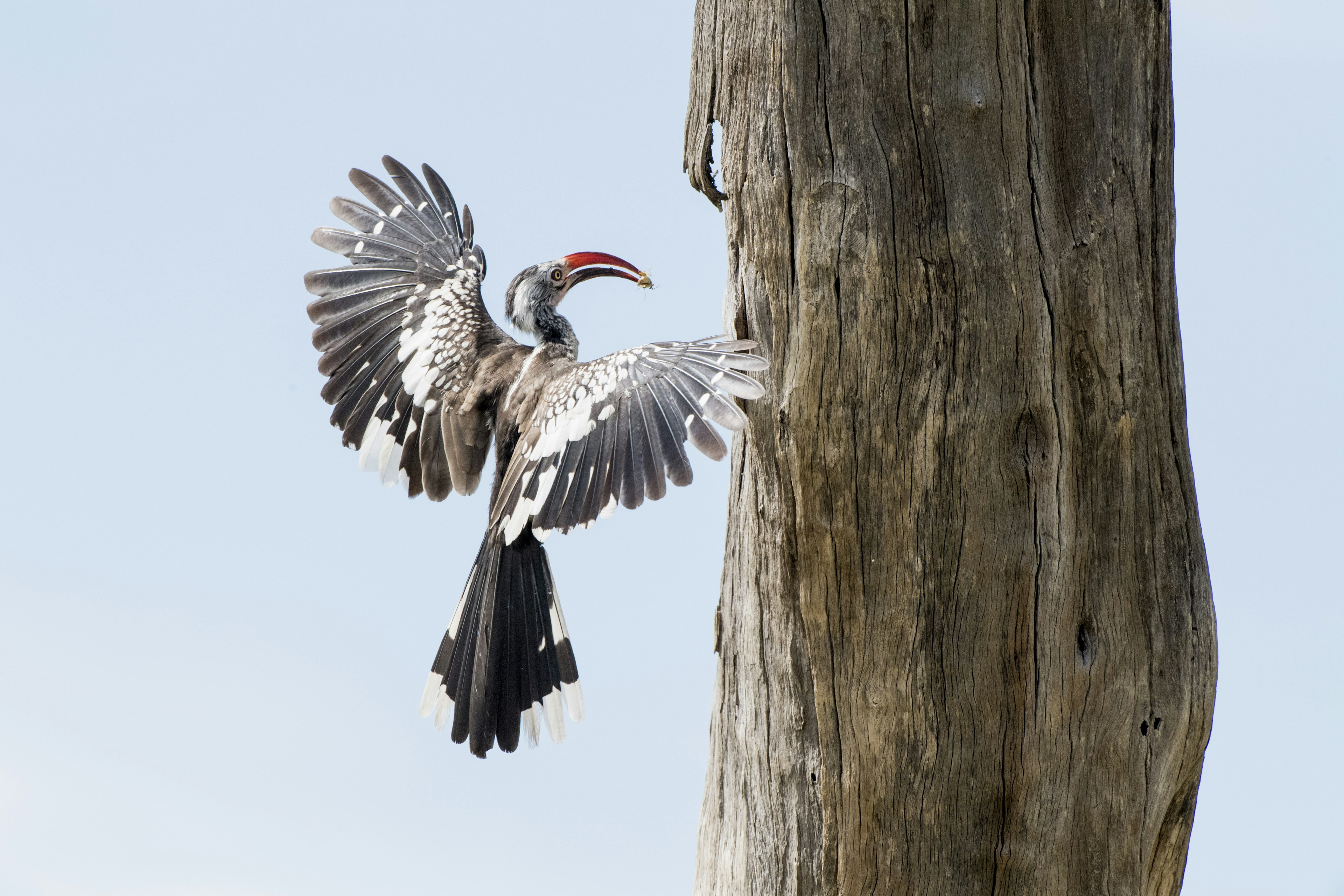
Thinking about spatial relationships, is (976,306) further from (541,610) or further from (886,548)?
(541,610)

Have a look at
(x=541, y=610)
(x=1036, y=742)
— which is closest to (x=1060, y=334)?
(x=1036, y=742)

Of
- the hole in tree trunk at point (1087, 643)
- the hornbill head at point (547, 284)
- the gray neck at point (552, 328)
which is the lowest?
the hole in tree trunk at point (1087, 643)

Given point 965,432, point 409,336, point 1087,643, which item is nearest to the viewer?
point 965,432

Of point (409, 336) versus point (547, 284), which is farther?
point (547, 284)

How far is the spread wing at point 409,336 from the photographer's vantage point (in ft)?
12.2

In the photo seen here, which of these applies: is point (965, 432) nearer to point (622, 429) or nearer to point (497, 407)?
point (622, 429)

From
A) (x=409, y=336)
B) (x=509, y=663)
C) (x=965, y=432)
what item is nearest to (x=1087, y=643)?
(x=965, y=432)

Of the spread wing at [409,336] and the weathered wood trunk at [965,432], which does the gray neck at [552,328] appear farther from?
the weathered wood trunk at [965,432]

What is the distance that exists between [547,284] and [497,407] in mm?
660

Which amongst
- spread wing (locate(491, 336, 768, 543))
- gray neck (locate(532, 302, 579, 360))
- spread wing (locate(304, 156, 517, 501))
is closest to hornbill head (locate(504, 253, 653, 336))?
gray neck (locate(532, 302, 579, 360))

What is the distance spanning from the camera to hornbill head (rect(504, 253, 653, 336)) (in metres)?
3.97

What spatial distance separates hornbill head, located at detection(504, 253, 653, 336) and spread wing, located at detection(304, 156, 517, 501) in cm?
16

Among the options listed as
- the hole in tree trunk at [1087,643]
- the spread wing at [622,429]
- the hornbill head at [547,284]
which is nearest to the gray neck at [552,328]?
the hornbill head at [547,284]

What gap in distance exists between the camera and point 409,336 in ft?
12.7
